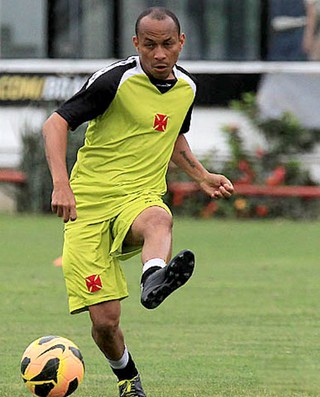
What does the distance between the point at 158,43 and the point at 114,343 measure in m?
1.72

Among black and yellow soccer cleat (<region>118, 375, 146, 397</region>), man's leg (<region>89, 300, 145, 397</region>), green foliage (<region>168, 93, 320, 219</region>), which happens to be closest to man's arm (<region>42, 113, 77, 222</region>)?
man's leg (<region>89, 300, 145, 397</region>)

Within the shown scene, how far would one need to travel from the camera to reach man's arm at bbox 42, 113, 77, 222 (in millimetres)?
6879

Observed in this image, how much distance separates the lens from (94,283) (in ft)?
23.8

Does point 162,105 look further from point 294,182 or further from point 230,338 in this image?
point 294,182

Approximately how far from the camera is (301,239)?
57.2ft

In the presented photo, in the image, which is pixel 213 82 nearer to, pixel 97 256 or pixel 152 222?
pixel 97 256

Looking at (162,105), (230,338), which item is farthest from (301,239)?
(162,105)

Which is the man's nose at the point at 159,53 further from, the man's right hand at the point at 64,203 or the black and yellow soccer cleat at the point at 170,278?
the black and yellow soccer cleat at the point at 170,278

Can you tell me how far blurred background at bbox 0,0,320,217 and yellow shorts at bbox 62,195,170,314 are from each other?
1254cm

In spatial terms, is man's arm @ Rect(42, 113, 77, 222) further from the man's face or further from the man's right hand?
the man's face

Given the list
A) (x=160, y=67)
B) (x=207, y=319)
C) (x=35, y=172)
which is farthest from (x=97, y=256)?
(x=35, y=172)

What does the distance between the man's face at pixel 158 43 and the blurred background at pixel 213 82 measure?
12655 mm

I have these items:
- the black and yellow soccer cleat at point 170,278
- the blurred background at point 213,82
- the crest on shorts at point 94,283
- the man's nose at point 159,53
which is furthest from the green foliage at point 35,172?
the black and yellow soccer cleat at point 170,278

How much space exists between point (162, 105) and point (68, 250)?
0.99 metres
